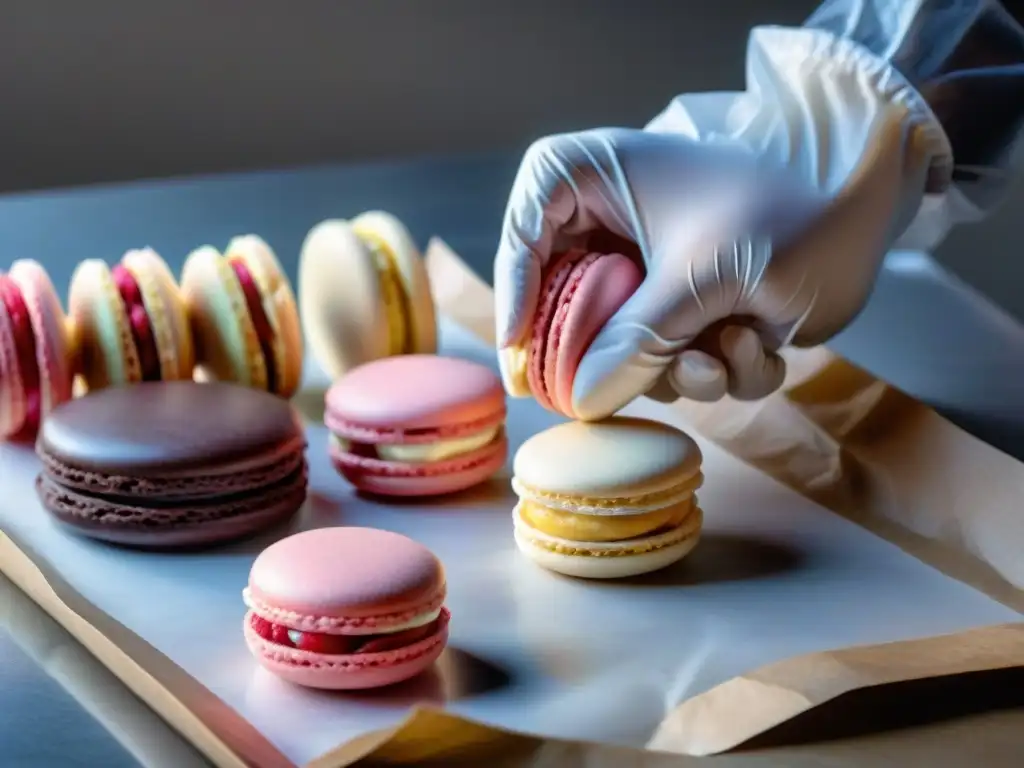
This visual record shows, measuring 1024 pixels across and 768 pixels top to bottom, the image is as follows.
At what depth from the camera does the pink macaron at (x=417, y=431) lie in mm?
1301

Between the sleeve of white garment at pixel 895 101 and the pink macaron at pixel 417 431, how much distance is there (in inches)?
12.5

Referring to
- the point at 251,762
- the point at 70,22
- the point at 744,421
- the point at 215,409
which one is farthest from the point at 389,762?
the point at 70,22

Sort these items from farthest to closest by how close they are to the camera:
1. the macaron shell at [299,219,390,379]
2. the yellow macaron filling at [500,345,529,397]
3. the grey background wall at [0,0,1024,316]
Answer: the grey background wall at [0,0,1024,316], the macaron shell at [299,219,390,379], the yellow macaron filling at [500,345,529,397]

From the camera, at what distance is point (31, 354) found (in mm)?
1399

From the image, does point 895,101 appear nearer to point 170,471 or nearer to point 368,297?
point 368,297

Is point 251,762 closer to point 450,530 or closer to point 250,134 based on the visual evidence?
point 450,530

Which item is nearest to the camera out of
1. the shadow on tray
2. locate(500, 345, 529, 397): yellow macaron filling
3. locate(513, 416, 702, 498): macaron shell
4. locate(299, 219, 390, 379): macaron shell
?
the shadow on tray

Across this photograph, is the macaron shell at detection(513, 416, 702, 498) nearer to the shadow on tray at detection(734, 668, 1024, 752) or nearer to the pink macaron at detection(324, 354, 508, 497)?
the pink macaron at detection(324, 354, 508, 497)

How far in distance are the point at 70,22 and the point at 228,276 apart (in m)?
1.02

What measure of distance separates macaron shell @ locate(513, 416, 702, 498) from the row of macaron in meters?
0.35

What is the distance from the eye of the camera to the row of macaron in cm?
140

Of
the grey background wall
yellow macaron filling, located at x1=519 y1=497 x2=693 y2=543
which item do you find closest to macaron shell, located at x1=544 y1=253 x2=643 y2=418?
yellow macaron filling, located at x1=519 y1=497 x2=693 y2=543

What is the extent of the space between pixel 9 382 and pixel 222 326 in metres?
0.21

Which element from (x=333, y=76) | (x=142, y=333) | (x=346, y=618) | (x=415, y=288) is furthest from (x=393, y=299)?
(x=333, y=76)
